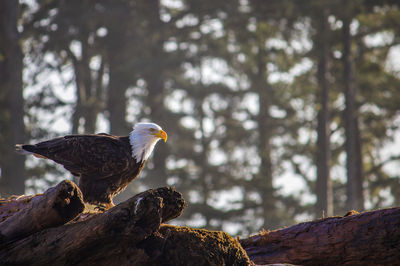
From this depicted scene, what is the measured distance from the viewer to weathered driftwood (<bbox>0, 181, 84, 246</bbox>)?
5016 millimetres

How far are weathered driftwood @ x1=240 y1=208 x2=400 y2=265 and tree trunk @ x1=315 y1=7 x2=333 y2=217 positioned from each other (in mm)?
14952

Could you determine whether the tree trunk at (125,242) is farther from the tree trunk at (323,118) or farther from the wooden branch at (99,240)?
the tree trunk at (323,118)

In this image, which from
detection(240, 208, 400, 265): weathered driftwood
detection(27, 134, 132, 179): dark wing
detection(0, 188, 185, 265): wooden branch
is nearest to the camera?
detection(0, 188, 185, 265): wooden branch

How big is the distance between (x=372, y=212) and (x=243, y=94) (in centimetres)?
1886

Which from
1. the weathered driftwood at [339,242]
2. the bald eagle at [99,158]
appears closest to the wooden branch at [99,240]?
the weathered driftwood at [339,242]

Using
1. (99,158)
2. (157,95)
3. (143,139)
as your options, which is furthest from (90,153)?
(157,95)

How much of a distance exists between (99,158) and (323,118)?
15.0 meters

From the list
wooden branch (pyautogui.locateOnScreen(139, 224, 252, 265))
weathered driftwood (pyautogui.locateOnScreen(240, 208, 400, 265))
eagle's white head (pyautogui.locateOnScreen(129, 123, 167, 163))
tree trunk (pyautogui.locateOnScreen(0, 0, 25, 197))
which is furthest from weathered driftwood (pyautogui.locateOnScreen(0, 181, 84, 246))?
tree trunk (pyautogui.locateOnScreen(0, 0, 25, 197))

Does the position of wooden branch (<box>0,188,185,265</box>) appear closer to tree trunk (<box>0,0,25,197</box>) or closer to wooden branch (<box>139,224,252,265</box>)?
wooden branch (<box>139,224,252,265</box>)

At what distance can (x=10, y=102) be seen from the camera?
19.7m

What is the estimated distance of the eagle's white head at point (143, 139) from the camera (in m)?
7.77

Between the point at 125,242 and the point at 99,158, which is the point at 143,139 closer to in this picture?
the point at 99,158

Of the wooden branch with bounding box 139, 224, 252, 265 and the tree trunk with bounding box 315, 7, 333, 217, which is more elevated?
the tree trunk with bounding box 315, 7, 333, 217

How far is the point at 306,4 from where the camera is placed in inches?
782
